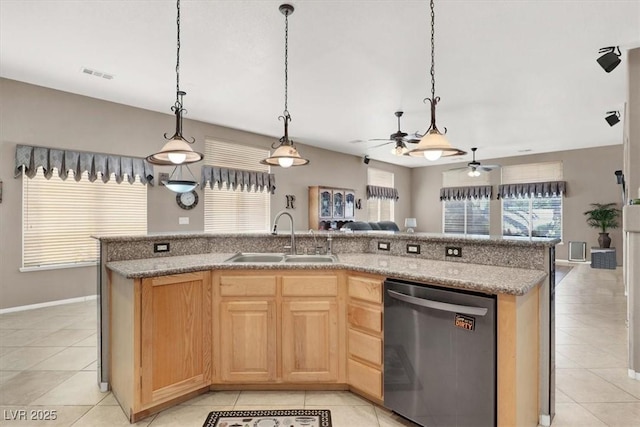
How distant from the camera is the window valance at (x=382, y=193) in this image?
381 inches

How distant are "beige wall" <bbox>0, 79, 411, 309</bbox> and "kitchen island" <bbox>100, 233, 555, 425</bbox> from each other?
119 inches

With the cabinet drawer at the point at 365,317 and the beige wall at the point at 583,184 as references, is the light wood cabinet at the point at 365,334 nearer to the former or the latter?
the cabinet drawer at the point at 365,317

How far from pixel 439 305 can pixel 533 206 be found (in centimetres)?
918

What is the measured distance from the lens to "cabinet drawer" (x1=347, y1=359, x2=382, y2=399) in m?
2.13

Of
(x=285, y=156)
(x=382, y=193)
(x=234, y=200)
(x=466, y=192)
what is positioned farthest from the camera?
(x=466, y=192)

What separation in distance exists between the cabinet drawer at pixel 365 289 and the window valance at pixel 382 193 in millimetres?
7558

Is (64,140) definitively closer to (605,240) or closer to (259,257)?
(259,257)

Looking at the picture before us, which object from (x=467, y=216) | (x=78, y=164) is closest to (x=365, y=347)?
(x=78, y=164)

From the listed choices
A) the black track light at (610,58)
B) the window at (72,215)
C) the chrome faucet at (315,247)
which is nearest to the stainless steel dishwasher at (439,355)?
the chrome faucet at (315,247)

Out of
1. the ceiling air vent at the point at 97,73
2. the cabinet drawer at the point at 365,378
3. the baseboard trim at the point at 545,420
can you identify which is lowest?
the baseboard trim at the point at 545,420

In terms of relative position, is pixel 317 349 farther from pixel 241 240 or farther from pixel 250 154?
pixel 250 154

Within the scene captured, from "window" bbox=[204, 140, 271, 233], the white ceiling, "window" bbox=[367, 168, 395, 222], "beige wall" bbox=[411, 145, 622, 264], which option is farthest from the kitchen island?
"beige wall" bbox=[411, 145, 622, 264]

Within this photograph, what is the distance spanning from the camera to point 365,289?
2188 mm

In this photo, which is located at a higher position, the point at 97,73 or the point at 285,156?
the point at 97,73
